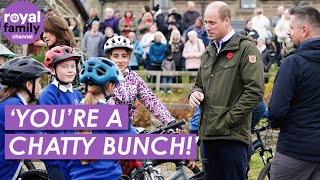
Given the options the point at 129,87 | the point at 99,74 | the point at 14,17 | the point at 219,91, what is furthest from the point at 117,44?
the point at 14,17

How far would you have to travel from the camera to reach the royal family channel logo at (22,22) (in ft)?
46.9

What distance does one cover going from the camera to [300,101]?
6.55 metres

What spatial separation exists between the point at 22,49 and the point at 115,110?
12.0 metres

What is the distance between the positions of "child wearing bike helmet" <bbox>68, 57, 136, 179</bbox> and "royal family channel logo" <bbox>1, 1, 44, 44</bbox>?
327 inches

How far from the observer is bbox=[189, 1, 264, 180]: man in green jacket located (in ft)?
23.0

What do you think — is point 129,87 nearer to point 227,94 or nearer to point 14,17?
point 227,94

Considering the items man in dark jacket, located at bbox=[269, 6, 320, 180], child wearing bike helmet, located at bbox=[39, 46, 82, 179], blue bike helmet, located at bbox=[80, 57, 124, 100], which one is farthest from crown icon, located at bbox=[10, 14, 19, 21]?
blue bike helmet, located at bbox=[80, 57, 124, 100]

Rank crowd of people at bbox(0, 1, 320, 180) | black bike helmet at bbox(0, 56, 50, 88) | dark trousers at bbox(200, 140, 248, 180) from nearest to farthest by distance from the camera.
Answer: crowd of people at bbox(0, 1, 320, 180)
black bike helmet at bbox(0, 56, 50, 88)
dark trousers at bbox(200, 140, 248, 180)

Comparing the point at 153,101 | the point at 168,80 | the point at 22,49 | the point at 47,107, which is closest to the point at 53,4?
the point at 22,49

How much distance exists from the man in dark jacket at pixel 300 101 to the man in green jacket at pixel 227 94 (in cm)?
46

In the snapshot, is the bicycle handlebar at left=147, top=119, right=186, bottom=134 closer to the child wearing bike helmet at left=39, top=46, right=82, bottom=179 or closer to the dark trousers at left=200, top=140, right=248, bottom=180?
the dark trousers at left=200, top=140, right=248, bottom=180

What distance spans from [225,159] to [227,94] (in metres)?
0.60

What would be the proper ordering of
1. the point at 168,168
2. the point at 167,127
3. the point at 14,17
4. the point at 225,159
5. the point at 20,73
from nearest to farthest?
the point at 20,73 → the point at 167,127 → the point at 225,159 → the point at 168,168 → the point at 14,17

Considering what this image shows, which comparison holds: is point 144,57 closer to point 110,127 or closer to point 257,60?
point 257,60
